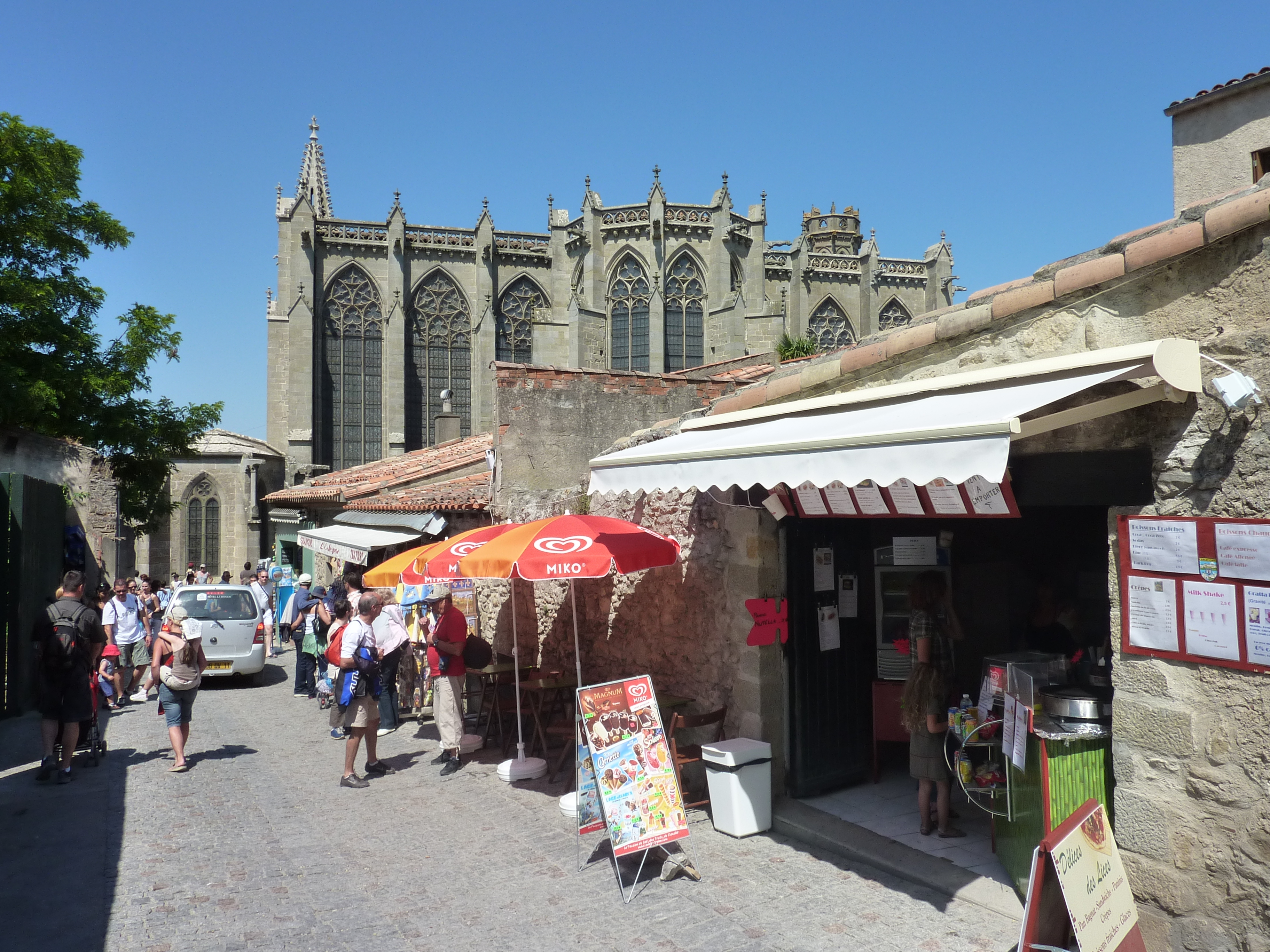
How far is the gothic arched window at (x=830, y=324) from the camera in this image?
4431 centimetres

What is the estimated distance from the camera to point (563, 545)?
6.77m

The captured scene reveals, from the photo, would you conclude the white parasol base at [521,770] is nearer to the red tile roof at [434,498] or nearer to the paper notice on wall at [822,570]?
the paper notice on wall at [822,570]

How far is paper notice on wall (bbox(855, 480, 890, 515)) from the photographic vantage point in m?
6.00

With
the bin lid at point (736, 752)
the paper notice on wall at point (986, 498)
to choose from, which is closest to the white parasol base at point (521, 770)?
the bin lid at point (736, 752)

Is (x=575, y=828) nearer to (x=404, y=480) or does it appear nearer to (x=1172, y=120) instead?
(x=404, y=480)

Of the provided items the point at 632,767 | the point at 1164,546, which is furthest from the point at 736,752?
the point at 1164,546

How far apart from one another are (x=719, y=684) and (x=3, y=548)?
29.3 feet

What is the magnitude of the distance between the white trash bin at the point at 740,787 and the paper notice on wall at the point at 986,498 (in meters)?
2.38

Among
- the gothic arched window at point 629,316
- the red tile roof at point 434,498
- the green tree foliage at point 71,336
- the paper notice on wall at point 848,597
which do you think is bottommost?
the paper notice on wall at point 848,597

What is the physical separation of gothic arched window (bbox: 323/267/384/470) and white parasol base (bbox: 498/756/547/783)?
112 ft

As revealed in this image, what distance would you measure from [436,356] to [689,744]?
120 feet

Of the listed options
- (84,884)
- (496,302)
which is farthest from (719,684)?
(496,302)

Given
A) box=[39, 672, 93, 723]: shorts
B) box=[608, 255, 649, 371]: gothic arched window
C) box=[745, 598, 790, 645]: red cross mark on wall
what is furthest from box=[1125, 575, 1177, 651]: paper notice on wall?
box=[608, 255, 649, 371]: gothic arched window

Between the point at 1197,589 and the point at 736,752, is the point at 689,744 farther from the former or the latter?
the point at 1197,589
